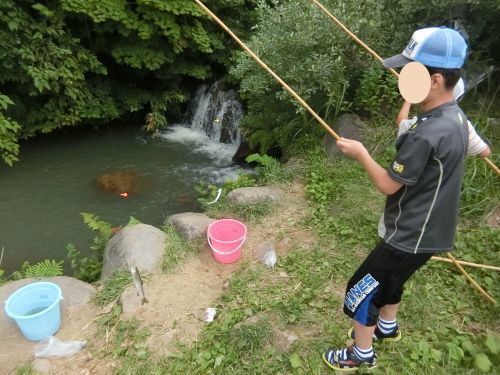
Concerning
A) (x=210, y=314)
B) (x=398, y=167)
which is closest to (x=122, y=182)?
(x=210, y=314)

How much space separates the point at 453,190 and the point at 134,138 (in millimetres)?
7805

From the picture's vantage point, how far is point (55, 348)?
2885mm

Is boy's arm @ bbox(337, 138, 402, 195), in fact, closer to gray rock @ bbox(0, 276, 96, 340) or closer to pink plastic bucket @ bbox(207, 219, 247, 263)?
pink plastic bucket @ bbox(207, 219, 247, 263)

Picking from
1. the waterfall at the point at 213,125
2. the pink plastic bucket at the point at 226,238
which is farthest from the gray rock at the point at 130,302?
the waterfall at the point at 213,125

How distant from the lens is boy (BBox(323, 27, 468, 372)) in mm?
1746

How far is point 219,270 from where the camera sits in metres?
3.65

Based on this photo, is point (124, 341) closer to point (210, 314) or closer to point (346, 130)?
point (210, 314)

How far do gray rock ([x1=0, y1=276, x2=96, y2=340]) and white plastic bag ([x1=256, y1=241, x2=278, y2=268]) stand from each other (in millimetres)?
1608

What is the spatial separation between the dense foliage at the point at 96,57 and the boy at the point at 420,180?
5.98 meters

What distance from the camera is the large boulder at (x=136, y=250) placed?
361 cm

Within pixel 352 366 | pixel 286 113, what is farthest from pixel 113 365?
pixel 286 113

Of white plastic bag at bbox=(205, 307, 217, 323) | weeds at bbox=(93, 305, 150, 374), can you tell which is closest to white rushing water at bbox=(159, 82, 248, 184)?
white plastic bag at bbox=(205, 307, 217, 323)

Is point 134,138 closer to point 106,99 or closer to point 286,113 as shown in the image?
point 106,99

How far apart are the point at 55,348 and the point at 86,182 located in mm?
4662
